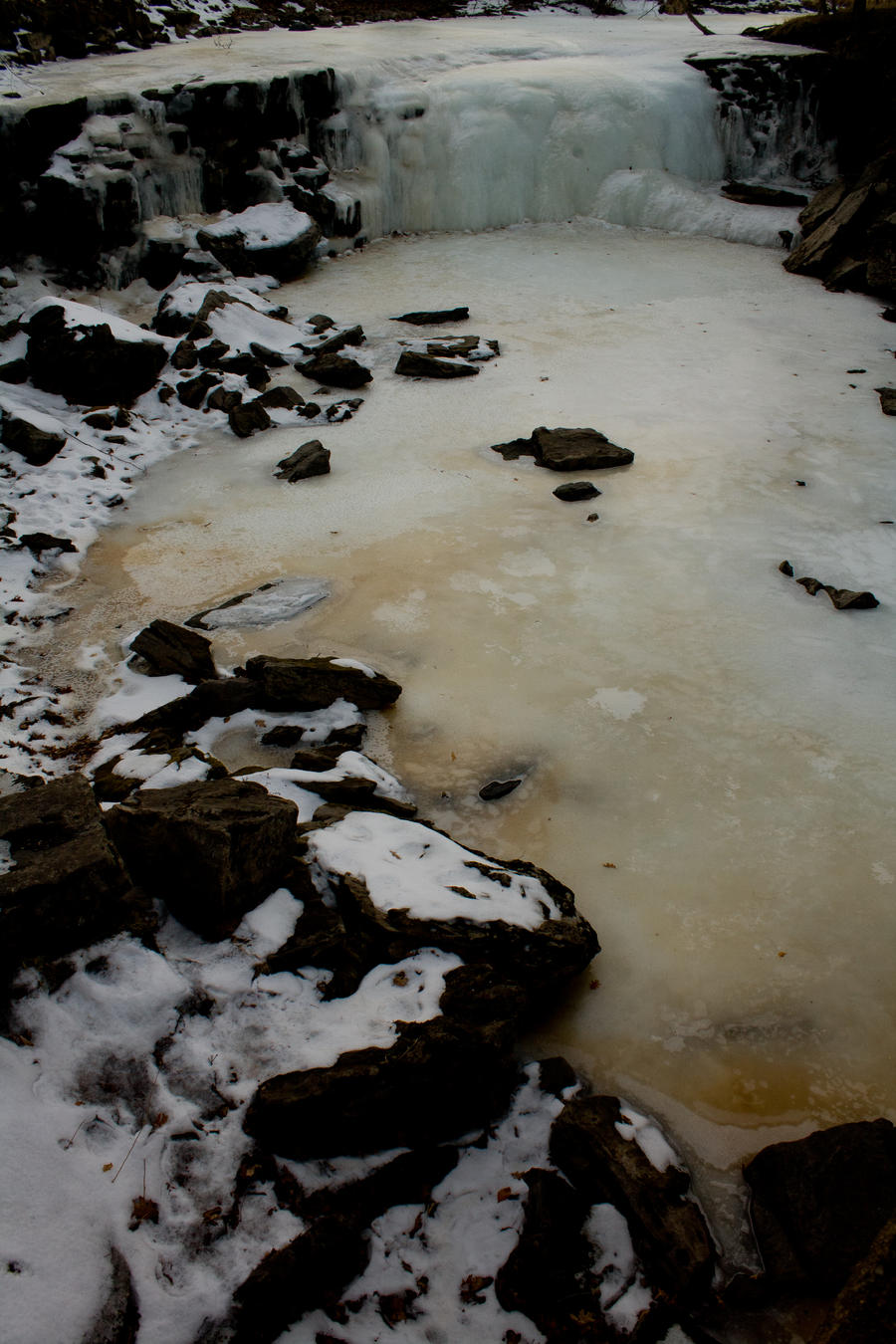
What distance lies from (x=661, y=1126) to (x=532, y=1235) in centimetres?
66

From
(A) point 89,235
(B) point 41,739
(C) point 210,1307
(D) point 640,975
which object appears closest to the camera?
(C) point 210,1307

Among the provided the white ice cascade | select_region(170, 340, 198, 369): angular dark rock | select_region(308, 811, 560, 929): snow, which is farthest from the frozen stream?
the white ice cascade

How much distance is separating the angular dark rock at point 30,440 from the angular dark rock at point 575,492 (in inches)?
168

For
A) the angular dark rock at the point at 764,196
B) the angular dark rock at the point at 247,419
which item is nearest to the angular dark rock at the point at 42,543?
the angular dark rock at the point at 247,419

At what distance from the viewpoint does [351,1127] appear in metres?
2.66

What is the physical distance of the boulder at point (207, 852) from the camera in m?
3.06

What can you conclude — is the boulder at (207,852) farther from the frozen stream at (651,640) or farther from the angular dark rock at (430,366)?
the angular dark rock at (430,366)

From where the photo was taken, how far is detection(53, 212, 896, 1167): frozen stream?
339cm

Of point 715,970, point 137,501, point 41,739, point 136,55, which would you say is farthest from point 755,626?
point 136,55

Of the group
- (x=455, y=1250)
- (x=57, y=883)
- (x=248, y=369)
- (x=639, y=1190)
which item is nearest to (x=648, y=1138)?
(x=639, y=1190)

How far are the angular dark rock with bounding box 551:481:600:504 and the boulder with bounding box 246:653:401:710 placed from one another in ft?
8.96

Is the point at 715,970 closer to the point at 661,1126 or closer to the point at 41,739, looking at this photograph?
the point at 661,1126

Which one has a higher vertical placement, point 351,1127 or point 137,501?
point 137,501

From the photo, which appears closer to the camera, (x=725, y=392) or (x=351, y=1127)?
(x=351, y=1127)
